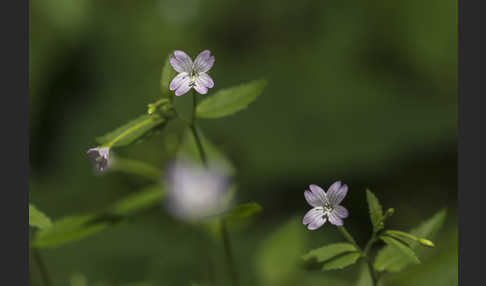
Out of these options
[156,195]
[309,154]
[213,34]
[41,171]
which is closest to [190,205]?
[156,195]

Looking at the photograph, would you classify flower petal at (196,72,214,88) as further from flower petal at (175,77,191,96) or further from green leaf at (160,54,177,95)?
green leaf at (160,54,177,95)

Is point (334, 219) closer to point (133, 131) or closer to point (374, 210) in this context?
point (374, 210)

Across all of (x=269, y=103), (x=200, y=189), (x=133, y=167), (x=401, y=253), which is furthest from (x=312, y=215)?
(x=269, y=103)

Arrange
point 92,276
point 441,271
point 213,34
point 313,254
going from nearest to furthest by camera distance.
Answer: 1. point 313,254
2. point 441,271
3. point 92,276
4. point 213,34

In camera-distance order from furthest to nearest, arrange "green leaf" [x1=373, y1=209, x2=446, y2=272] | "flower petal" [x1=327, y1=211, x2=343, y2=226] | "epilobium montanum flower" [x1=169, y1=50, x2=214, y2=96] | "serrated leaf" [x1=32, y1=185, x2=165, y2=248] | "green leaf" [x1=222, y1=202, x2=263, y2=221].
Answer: "serrated leaf" [x1=32, y1=185, x2=165, y2=248] → "green leaf" [x1=373, y1=209, x2=446, y2=272] → "green leaf" [x1=222, y1=202, x2=263, y2=221] → "epilobium montanum flower" [x1=169, y1=50, x2=214, y2=96] → "flower petal" [x1=327, y1=211, x2=343, y2=226]

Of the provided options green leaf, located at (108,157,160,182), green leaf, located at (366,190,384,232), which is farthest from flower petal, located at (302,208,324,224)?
green leaf, located at (108,157,160,182)

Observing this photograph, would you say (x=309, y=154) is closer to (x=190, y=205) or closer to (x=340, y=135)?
(x=340, y=135)
